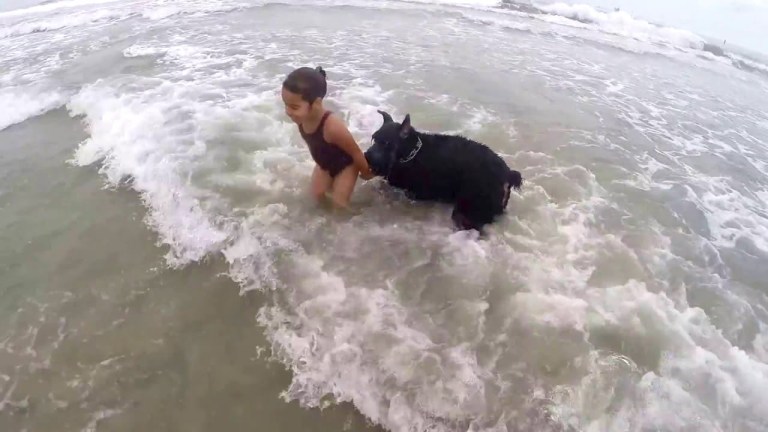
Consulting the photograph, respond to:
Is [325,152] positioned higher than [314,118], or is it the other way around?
[314,118]

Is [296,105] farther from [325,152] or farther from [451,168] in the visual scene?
[451,168]

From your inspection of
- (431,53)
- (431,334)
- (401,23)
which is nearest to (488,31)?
(401,23)

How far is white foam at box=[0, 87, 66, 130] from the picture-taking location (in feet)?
22.0

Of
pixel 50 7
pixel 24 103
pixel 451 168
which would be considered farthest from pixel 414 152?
pixel 50 7

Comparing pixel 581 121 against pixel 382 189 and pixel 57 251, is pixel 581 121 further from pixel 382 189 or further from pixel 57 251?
pixel 57 251

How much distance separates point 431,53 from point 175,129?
5681mm

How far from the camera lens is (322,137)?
437 centimetres

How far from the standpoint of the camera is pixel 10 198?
16.2 feet

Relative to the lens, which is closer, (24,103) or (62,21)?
(24,103)

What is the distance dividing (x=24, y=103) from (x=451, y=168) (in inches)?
250

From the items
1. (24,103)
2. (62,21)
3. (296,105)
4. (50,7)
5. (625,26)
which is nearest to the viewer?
(296,105)

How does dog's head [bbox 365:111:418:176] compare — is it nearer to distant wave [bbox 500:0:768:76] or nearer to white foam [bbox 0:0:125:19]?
distant wave [bbox 500:0:768:76]

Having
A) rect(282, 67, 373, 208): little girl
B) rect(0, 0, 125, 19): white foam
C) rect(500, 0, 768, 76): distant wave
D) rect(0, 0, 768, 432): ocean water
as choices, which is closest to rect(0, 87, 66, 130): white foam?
rect(0, 0, 768, 432): ocean water

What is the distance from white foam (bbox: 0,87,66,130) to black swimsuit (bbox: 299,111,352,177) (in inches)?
183
